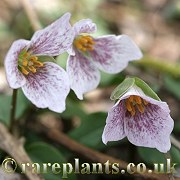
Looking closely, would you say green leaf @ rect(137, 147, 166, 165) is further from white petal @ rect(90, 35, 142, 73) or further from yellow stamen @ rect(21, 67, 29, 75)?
yellow stamen @ rect(21, 67, 29, 75)

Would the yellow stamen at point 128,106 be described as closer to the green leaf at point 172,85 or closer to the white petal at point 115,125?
the white petal at point 115,125

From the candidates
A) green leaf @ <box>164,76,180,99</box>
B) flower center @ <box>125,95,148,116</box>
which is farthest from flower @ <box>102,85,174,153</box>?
green leaf @ <box>164,76,180,99</box>

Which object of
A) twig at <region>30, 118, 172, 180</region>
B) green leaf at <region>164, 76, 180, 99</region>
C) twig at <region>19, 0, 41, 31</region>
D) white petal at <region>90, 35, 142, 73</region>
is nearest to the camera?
twig at <region>30, 118, 172, 180</region>

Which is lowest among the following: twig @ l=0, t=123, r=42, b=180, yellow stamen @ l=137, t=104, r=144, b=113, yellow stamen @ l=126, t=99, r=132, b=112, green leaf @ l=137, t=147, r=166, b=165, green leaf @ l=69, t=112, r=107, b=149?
green leaf @ l=137, t=147, r=166, b=165

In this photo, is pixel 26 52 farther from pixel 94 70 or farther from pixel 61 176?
pixel 61 176

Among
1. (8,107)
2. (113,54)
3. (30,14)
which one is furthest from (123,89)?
(30,14)

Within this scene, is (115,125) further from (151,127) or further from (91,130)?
(91,130)
